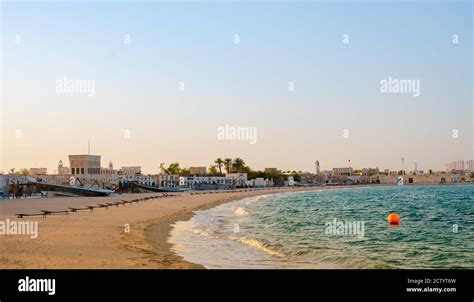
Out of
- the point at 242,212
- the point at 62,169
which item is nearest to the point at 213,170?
the point at 62,169

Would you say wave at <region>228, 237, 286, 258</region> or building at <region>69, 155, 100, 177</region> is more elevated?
building at <region>69, 155, 100, 177</region>

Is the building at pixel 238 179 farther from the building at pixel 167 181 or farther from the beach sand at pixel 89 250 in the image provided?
the beach sand at pixel 89 250

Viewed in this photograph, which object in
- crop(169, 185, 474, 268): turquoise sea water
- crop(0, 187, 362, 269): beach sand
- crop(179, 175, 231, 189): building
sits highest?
crop(0, 187, 362, 269): beach sand

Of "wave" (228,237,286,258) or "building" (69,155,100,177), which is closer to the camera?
"wave" (228,237,286,258)

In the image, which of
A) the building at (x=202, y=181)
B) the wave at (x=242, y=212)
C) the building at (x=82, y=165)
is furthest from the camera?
the building at (x=202, y=181)

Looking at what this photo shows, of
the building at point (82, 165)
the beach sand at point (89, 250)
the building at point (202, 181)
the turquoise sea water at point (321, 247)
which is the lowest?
the building at point (202, 181)

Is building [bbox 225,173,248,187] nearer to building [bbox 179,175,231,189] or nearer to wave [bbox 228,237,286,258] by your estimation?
building [bbox 179,175,231,189]

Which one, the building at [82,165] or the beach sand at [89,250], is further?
the building at [82,165]

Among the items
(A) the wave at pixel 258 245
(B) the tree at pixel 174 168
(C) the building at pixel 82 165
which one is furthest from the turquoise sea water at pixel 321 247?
(B) the tree at pixel 174 168

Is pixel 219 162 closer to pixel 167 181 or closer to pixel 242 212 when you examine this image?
pixel 167 181

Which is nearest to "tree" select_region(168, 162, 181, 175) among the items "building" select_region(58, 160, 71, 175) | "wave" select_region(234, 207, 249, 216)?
"building" select_region(58, 160, 71, 175)

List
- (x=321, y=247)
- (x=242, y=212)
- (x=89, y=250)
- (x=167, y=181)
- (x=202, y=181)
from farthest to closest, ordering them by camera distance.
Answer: (x=202, y=181), (x=167, y=181), (x=242, y=212), (x=321, y=247), (x=89, y=250)
